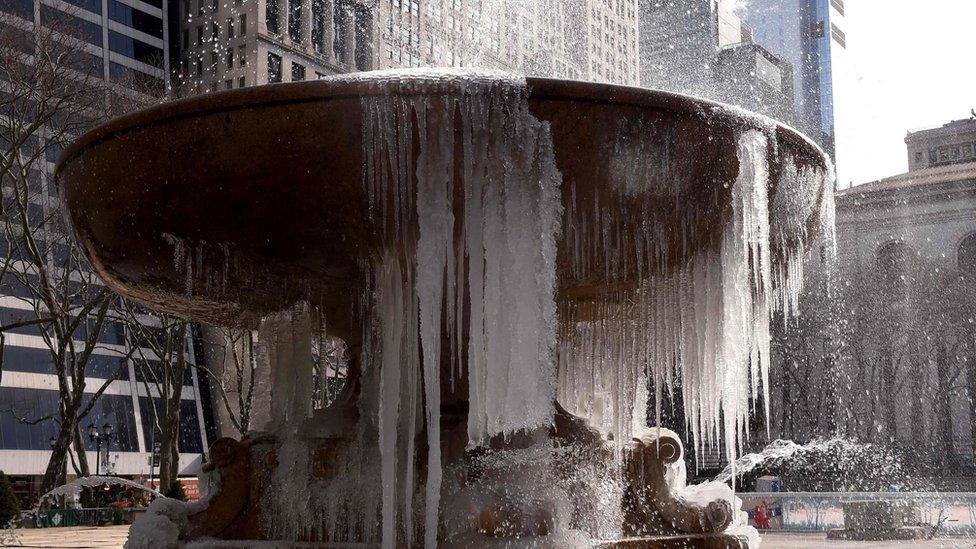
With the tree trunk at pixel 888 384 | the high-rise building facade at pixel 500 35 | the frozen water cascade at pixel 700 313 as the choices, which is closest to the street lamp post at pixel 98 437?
the high-rise building facade at pixel 500 35

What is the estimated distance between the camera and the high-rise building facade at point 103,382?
140 ft

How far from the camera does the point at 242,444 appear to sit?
19.5 feet

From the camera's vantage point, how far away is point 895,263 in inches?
1802

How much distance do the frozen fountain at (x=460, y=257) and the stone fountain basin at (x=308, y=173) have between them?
13 mm

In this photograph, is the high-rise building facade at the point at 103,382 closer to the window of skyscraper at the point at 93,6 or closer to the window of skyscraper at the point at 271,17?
the window of skyscraper at the point at 93,6

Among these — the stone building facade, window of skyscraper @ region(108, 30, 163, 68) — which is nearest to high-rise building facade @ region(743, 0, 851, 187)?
the stone building facade

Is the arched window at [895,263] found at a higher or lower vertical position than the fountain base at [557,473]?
higher

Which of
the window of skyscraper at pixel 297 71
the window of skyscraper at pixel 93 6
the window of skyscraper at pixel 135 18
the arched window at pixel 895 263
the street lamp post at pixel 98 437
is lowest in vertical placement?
the street lamp post at pixel 98 437

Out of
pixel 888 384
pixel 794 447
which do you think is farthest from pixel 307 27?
pixel 888 384

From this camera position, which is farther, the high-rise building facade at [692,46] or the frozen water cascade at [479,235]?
the high-rise building facade at [692,46]

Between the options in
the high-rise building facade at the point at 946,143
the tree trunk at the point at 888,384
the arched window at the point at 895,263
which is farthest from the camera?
the high-rise building facade at the point at 946,143

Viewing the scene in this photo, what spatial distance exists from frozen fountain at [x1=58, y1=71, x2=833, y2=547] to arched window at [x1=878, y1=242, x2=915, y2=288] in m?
39.9

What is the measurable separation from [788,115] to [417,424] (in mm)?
43640

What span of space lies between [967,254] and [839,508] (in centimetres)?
3624
